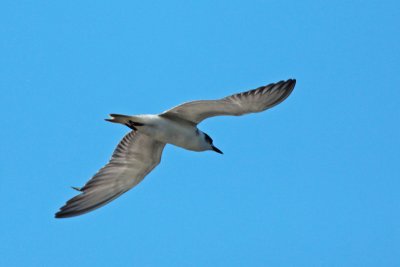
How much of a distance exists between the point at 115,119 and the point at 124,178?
5.89ft

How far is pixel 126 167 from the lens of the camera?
15.2 metres

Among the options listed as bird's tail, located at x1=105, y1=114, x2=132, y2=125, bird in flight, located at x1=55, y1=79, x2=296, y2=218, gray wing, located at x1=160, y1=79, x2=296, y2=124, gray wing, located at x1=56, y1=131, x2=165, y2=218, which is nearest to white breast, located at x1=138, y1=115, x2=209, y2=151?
bird in flight, located at x1=55, y1=79, x2=296, y2=218

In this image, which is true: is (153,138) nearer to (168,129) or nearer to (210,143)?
(168,129)

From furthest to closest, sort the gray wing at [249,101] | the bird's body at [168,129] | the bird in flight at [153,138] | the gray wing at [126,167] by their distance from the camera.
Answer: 1. the gray wing at [126,167]
2. the bird's body at [168,129]
3. the bird in flight at [153,138]
4. the gray wing at [249,101]

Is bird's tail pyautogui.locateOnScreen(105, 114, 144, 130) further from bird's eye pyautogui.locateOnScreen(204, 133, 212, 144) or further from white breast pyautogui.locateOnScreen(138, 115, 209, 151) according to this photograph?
bird's eye pyautogui.locateOnScreen(204, 133, 212, 144)

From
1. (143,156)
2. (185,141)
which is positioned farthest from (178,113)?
(143,156)

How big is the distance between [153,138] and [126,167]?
51.2 inches

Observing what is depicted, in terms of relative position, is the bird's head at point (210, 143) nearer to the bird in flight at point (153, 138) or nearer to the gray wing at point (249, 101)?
the bird in flight at point (153, 138)

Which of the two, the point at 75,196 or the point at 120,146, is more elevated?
the point at 120,146

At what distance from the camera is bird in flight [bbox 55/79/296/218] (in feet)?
44.2

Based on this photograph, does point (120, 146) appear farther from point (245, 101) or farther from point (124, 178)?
point (245, 101)

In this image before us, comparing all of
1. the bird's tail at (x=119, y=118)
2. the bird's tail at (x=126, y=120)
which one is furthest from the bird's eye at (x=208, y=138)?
the bird's tail at (x=119, y=118)

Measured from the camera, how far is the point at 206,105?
1351 centimetres

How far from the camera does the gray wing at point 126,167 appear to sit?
14867 millimetres
